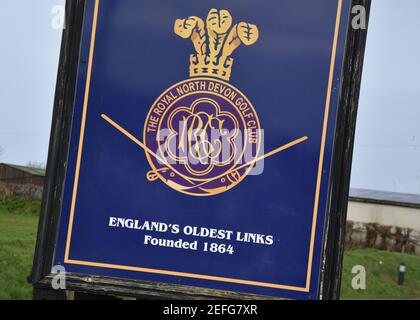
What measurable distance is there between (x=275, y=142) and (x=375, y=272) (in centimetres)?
1424

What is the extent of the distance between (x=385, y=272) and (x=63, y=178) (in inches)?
571

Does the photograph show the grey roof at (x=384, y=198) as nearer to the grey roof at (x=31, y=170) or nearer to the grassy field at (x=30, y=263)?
the grassy field at (x=30, y=263)

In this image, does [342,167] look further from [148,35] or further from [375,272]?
[375,272]

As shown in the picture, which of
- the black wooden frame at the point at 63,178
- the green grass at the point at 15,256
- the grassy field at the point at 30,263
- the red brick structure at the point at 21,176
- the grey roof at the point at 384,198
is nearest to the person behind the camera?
the black wooden frame at the point at 63,178

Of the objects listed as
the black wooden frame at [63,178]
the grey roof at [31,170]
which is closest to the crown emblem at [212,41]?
the black wooden frame at [63,178]

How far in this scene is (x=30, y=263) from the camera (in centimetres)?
838

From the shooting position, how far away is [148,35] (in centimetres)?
401

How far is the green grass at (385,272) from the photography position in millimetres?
16141

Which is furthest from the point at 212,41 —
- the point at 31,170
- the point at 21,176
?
the point at 31,170

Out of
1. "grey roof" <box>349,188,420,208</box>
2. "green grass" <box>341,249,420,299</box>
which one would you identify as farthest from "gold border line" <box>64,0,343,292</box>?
"grey roof" <box>349,188,420,208</box>

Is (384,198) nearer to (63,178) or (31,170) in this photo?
(31,170)

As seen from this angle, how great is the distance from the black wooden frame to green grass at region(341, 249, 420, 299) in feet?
36.1

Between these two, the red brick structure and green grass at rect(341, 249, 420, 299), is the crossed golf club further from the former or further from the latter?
green grass at rect(341, 249, 420, 299)
